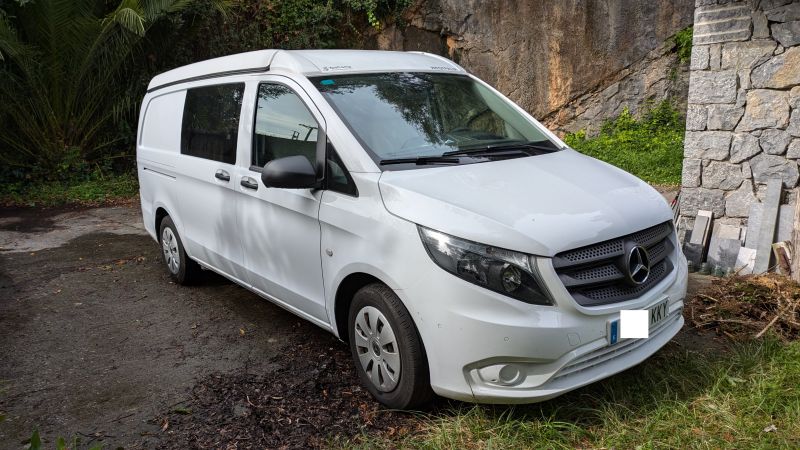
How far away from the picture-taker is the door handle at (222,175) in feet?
15.5

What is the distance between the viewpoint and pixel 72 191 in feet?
35.7

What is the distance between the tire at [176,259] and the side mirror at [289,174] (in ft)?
7.63

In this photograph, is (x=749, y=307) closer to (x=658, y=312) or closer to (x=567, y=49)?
(x=658, y=312)

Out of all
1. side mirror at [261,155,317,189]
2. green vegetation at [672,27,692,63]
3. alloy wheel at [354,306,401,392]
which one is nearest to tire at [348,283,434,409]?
alloy wheel at [354,306,401,392]

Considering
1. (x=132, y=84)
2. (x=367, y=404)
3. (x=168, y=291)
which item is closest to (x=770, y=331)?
(x=367, y=404)

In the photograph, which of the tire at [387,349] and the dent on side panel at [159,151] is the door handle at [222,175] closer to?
the dent on side panel at [159,151]

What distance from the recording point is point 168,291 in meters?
5.96

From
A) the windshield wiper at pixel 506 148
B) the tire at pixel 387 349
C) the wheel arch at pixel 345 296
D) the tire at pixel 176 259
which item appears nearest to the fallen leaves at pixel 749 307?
the windshield wiper at pixel 506 148

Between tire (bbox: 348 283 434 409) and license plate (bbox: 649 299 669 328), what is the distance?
1.13 meters

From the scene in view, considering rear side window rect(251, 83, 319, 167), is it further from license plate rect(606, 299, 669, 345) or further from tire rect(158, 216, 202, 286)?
license plate rect(606, 299, 669, 345)

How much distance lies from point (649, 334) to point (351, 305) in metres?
1.53

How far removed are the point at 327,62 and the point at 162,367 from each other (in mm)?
2168

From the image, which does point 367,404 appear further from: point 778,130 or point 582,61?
point 582,61

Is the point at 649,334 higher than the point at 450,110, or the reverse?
the point at 450,110
